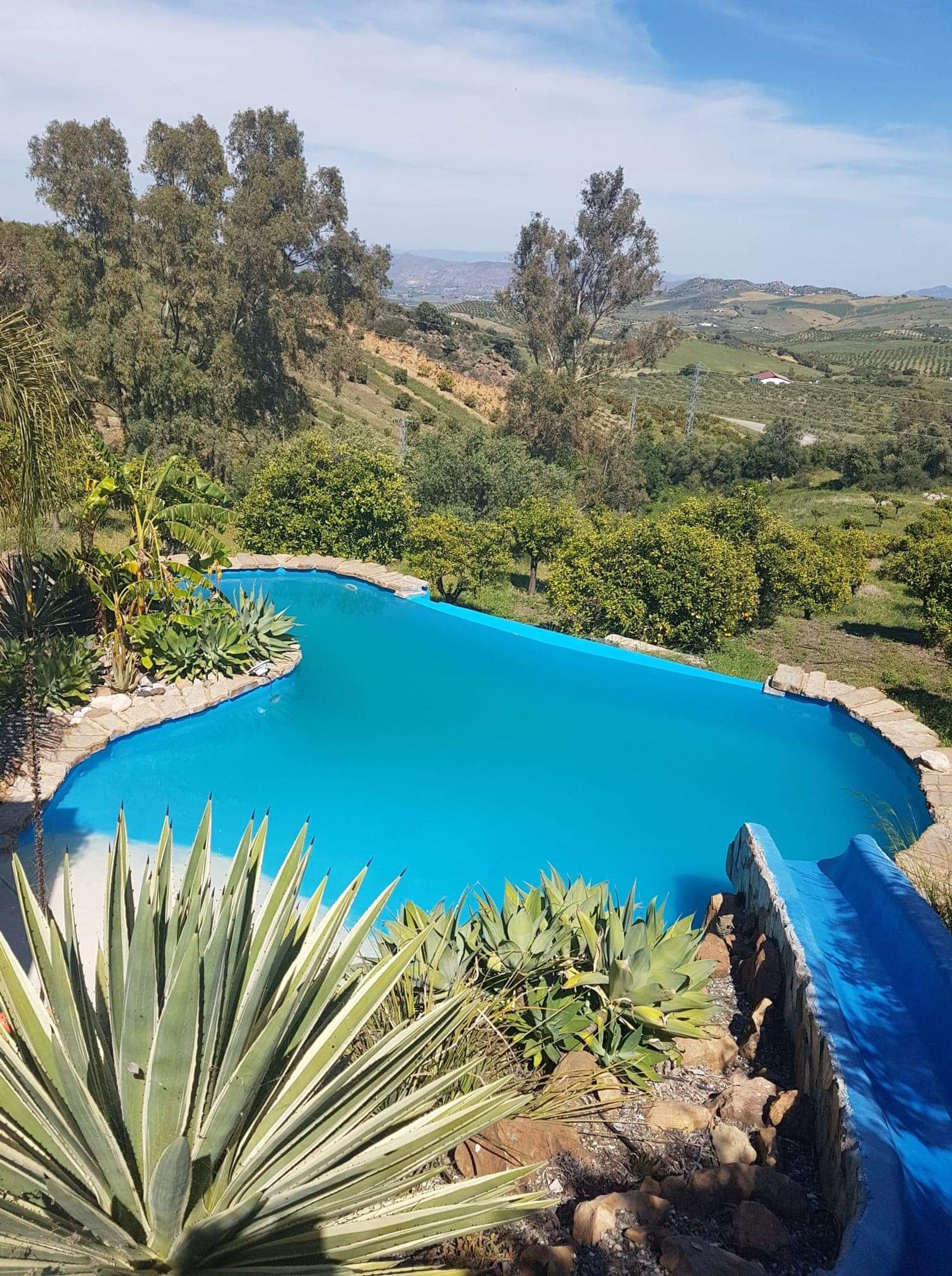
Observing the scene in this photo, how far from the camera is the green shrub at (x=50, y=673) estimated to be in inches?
318

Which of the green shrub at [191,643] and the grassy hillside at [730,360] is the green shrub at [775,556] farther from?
the grassy hillside at [730,360]

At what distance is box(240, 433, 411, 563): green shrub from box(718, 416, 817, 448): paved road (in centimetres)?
2985

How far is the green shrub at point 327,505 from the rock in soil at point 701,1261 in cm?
1285

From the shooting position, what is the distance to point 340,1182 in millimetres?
2297

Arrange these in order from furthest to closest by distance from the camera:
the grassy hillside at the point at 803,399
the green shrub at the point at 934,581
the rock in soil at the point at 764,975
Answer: the grassy hillside at the point at 803,399
the green shrub at the point at 934,581
the rock in soil at the point at 764,975

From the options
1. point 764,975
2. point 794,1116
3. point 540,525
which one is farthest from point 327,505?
point 794,1116

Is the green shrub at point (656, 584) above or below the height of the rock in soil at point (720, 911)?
Answer: above

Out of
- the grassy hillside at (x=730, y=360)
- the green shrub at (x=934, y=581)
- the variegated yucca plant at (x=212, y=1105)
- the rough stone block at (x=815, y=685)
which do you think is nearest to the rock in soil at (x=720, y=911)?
the variegated yucca plant at (x=212, y=1105)

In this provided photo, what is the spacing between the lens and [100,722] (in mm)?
8367

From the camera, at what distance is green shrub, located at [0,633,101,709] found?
8086mm

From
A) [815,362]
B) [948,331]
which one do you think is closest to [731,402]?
[815,362]

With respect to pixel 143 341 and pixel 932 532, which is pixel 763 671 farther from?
pixel 143 341

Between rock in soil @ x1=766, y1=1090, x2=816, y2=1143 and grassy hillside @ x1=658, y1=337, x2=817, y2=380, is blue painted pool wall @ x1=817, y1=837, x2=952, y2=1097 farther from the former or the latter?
grassy hillside @ x1=658, y1=337, x2=817, y2=380

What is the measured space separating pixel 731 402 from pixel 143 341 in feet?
141
